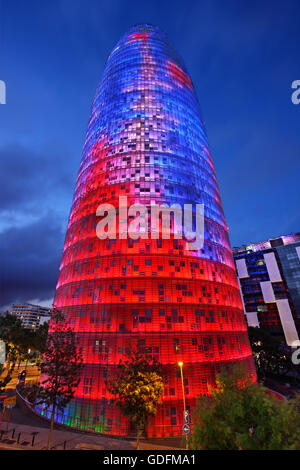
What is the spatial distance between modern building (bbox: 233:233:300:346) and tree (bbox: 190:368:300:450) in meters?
116

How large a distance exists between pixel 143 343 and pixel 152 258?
48.4 ft

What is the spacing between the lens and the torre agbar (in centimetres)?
3562

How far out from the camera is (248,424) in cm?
1284

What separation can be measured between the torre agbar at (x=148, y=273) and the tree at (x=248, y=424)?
20619 millimetres

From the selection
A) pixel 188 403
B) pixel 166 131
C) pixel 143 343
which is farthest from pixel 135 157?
pixel 188 403

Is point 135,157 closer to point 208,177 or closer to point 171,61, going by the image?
point 208,177

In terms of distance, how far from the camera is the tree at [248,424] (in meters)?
11.6

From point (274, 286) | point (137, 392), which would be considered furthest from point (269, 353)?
point (137, 392)

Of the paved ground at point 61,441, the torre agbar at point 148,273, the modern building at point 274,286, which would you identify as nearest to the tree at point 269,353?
the torre agbar at point 148,273

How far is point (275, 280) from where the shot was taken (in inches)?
4675

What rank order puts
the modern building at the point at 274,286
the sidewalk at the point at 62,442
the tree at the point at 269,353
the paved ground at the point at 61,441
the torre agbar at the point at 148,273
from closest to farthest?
the sidewalk at the point at 62,442 < the paved ground at the point at 61,441 < the torre agbar at the point at 148,273 < the tree at the point at 269,353 < the modern building at the point at 274,286

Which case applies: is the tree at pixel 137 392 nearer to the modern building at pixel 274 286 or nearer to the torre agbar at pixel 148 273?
the torre agbar at pixel 148 273

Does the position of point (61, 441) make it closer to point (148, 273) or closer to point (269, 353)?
point (148, 273)

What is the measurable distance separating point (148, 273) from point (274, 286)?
336 feet
